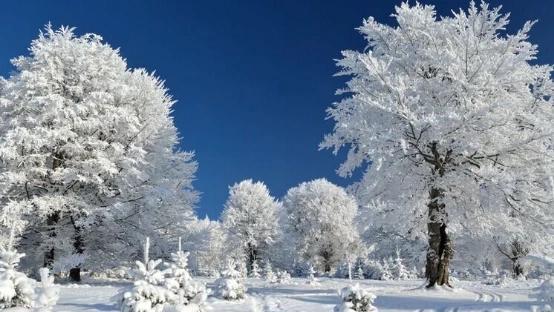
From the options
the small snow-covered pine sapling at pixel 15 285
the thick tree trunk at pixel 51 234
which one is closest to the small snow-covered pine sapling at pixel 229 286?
the small snow-covered pine sapling at pixel 15 285

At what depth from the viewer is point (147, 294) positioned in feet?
24.9

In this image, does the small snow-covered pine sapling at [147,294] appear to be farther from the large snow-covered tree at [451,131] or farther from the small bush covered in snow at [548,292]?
the large snow-covered tree at [451,131]

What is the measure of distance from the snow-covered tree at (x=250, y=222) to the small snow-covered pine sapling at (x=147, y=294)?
35.4 m

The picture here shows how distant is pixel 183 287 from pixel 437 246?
9211mm

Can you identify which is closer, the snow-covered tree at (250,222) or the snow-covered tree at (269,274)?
the snow-covered tree at (269,274)

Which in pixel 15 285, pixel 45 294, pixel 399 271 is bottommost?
pixel 399 271

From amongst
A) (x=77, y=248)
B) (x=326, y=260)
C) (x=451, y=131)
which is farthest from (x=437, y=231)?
(x=326, y=260)

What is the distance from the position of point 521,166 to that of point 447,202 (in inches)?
113

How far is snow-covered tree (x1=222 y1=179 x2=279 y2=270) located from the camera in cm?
4381

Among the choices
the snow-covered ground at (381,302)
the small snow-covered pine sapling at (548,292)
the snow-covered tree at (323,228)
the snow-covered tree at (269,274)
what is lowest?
the snow-covered ground at (381,302)

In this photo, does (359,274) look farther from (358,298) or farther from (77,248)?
(358,298)

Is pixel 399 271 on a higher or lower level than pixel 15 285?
lower

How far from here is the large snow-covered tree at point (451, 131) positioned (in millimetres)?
12750

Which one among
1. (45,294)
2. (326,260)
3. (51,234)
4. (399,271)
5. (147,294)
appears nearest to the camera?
(45,294)
